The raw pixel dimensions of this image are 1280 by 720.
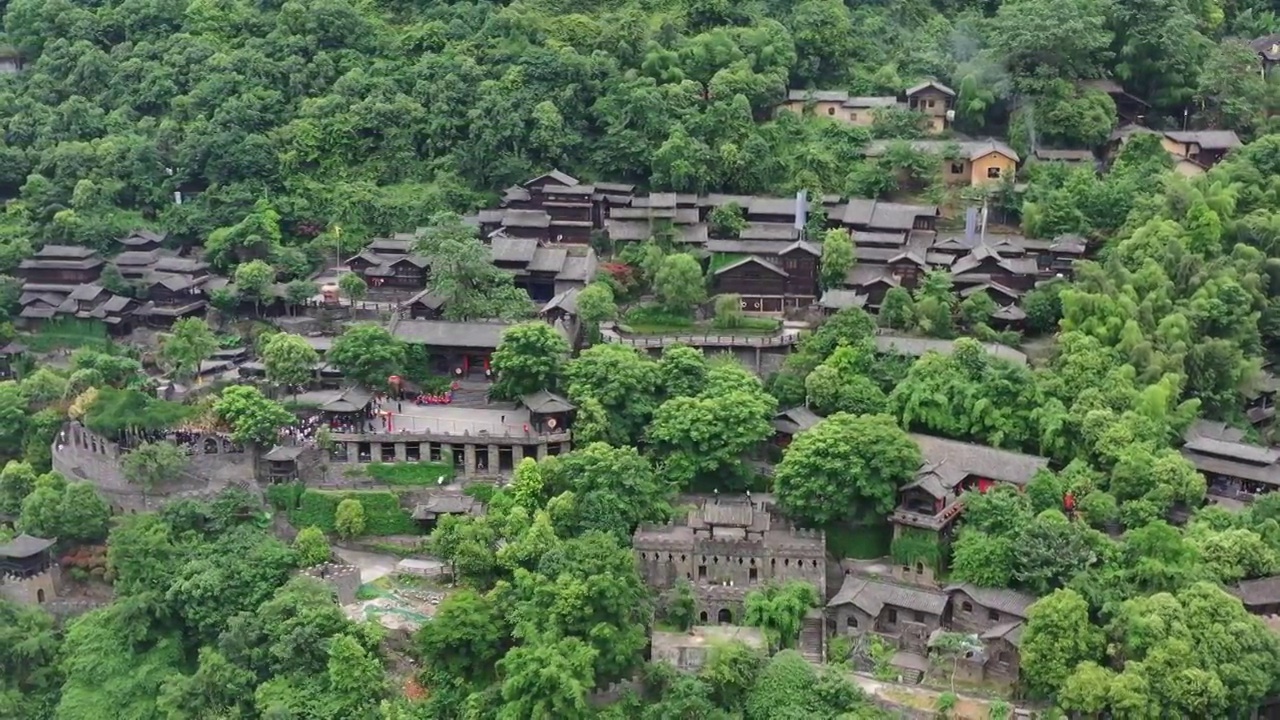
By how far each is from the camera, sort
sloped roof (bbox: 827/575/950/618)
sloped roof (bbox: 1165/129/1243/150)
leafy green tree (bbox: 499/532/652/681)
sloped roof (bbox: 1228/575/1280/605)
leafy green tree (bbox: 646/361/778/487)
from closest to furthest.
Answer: leafy green tree (bbox: 499/532/652/681), sloped roof (bbox: 1228/575/1280/605), sloped roof (bbox: 827/575/950/618), leafy green tree (bbox: 646/361/778/487), sloped roof (bbox: 1165/129/1243/150)

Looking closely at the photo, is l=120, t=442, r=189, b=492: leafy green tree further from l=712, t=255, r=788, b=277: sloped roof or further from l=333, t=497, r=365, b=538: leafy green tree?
l=712, t=255, r=788, b=277: sloped roof

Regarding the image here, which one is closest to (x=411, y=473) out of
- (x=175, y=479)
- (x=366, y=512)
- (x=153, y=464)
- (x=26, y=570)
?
(x=366, y=512)

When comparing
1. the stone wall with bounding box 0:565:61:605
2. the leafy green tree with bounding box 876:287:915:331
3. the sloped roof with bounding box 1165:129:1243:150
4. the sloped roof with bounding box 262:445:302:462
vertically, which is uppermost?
the sloped roof with bounding box 1165:129:1243:150

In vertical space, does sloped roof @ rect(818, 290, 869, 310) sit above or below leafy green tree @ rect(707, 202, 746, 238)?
below

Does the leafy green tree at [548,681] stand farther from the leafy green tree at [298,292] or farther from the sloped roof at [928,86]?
the sloped roof at [928,86]

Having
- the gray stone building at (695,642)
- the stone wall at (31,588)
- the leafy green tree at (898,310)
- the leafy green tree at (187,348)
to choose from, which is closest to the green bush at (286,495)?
the stone wall at (31,588)

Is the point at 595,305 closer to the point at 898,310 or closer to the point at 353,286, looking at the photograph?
the point at 353,286

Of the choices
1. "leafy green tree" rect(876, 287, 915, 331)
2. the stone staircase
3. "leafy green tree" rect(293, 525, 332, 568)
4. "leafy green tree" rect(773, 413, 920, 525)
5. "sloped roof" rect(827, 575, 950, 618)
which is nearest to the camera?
"sloped roof" rect(827, 575, 950, 618)

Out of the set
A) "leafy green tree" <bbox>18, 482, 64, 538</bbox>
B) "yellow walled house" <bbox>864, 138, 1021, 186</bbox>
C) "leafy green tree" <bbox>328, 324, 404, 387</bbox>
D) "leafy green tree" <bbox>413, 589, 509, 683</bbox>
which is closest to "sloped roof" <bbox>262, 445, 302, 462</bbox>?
"leafy green tree" <bbox>328, 324, 404, 387</bbox>
